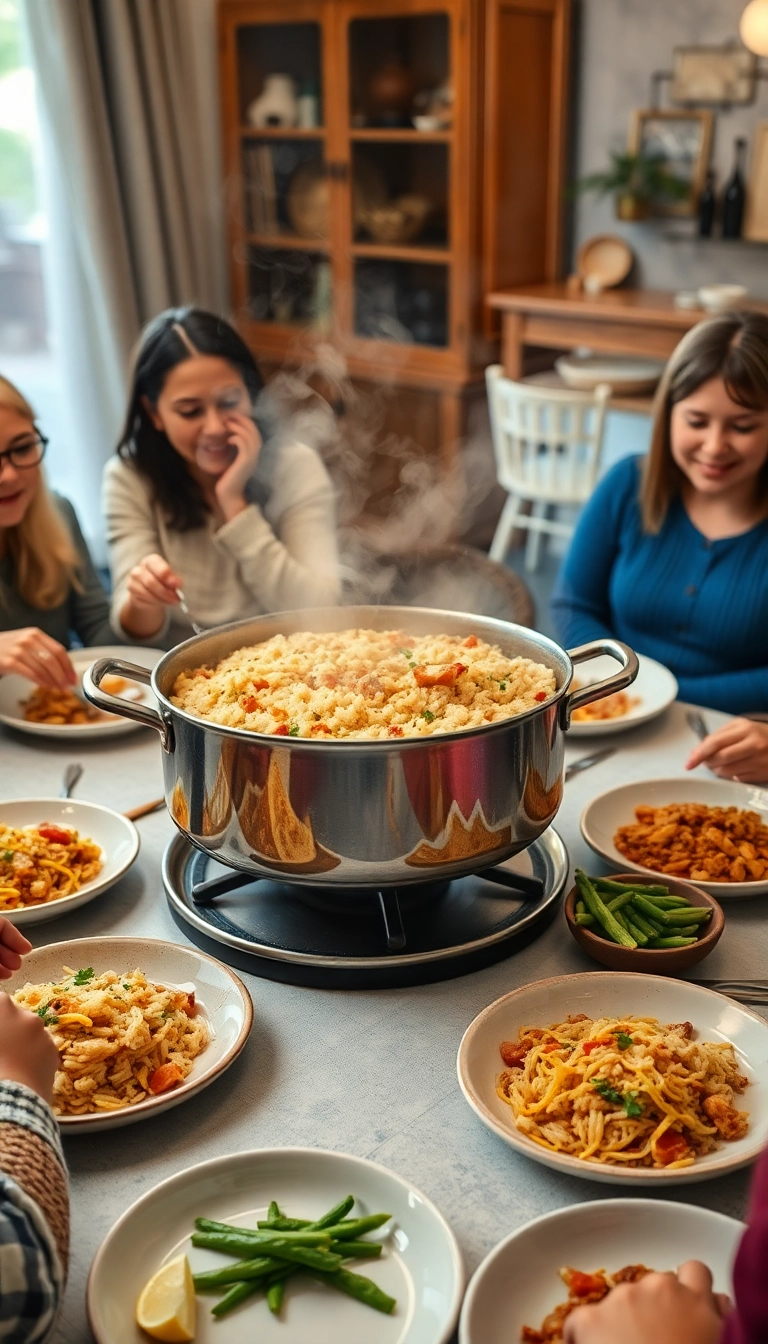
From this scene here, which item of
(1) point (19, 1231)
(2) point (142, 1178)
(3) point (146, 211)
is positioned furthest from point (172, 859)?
(3) point (146, 211)

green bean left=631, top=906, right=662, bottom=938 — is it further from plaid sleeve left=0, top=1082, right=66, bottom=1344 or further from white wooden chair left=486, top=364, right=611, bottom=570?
white wooden chair left=486, top=364, right=611, bottom=570

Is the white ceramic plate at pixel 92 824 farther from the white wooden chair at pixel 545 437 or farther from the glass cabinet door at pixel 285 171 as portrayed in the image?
the glass cabinet door at pixel 285 171

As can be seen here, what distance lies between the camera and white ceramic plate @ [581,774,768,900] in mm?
1509

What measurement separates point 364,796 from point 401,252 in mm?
3990

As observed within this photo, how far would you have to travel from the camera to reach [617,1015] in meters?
1.17

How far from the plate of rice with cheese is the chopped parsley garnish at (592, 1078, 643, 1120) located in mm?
388

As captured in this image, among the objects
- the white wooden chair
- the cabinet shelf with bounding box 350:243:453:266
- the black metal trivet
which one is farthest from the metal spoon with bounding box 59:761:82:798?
the cabinet shelf with bounding box 350:243:453:266

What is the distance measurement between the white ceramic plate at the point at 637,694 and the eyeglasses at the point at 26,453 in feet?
3.32

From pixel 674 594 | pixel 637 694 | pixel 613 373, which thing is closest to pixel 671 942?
pixel 637 694

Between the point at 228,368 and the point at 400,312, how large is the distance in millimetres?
2661

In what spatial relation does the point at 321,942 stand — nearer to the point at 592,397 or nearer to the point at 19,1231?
the point at 19,1231

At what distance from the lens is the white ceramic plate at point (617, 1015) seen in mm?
962

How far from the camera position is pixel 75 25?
4195mm

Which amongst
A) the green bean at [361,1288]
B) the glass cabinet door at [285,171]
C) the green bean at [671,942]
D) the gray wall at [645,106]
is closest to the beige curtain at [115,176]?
the glass cabinet door at [285,171]
